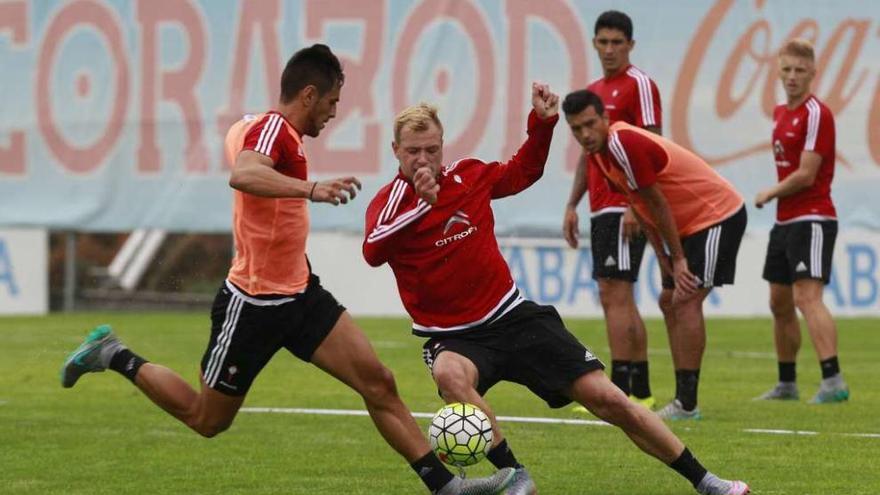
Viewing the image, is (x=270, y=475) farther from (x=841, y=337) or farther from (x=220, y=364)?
(x=841, y=337)

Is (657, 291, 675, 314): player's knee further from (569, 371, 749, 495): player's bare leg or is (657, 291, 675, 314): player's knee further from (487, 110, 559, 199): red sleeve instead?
(569, 371, 749, 495): player's bare leg

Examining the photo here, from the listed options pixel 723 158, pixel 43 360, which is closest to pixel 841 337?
pixel 723 158

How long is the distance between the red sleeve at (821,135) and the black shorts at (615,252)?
1.43 meters

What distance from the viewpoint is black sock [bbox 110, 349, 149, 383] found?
886 cm

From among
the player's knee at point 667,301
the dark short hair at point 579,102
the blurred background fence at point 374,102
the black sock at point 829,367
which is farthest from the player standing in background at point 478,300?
the blurred background fence at point 374,102

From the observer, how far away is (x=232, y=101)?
75.2ft

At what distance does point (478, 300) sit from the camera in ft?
26.0

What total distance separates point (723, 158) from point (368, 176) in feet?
14.8

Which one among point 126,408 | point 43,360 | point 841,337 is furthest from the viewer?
point 841,337

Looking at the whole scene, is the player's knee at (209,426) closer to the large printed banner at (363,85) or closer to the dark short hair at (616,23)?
the dark short hair at (616,23)

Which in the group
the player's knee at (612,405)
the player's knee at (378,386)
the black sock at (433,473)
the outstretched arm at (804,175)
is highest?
the outstretched arm at (804,175)

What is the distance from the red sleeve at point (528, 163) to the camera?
26.3ft

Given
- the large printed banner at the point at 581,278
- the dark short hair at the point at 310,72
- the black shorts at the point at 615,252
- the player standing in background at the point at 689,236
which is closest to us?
the dark short hair at the point at 310,72

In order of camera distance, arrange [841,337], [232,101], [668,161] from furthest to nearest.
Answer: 1. [232,101]
2. [841,337]
3. [668,161]
